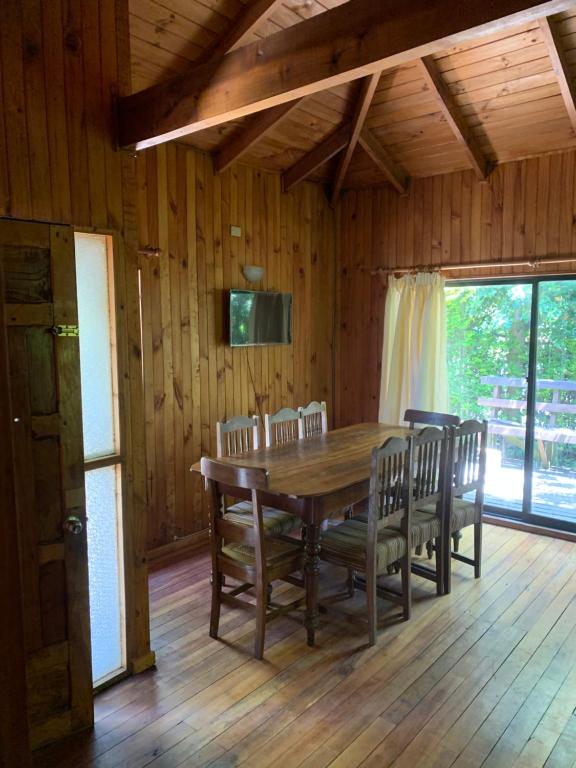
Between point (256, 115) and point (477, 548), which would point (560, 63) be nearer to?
point (256, 115)

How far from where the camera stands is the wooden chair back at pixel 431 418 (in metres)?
4.02

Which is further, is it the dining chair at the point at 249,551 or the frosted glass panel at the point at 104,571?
the dining chair at the point at 249,551

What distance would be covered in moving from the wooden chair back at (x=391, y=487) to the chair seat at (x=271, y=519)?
0.53m

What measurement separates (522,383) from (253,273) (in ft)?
7.75

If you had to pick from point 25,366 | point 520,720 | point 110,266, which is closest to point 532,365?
point 520,720

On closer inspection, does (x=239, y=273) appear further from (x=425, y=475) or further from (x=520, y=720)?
(x=520, y=720)

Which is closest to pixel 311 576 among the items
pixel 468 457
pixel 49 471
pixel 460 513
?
pixel 460 513

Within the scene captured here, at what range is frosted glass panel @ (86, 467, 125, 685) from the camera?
2340mm

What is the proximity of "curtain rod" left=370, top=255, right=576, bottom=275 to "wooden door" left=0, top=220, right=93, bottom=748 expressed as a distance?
3377mm

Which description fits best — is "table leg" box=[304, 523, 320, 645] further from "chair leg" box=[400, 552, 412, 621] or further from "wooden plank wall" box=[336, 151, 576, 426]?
"wooden plank wall" box=[336, 151, 576, 426]

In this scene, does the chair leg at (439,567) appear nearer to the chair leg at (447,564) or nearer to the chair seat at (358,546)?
the chair leg at (447,564)

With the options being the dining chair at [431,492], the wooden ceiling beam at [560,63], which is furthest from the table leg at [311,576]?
the wooden ceiling beam at [560,63]

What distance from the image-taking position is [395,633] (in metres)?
2.87

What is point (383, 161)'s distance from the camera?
457cm
